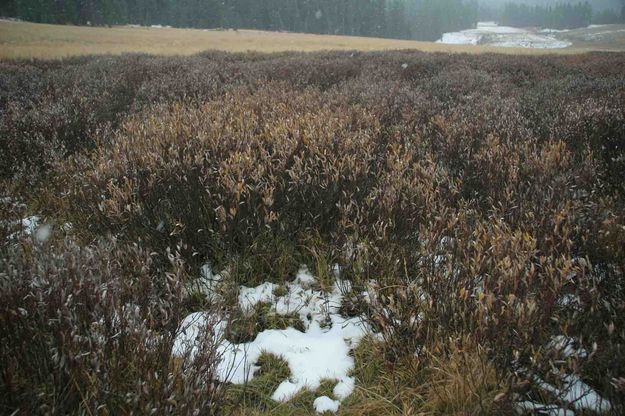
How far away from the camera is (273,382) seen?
2.18 metres

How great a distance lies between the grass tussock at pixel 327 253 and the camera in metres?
1.62

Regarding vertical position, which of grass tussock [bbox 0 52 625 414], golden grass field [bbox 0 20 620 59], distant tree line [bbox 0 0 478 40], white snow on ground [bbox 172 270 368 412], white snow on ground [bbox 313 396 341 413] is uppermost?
distant tree line [bbox 0 0 478 40]

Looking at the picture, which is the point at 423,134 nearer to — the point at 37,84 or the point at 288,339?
the point at 288,339

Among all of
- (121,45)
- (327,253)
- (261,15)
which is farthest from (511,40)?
(327,253)

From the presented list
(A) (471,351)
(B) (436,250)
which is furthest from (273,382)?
(B) (436,250)

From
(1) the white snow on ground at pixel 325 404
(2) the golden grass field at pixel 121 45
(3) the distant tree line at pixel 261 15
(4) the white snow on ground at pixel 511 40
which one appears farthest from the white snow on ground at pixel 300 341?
(3) the distant tree line at pixel 261 15

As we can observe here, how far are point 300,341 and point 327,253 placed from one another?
0.81 m

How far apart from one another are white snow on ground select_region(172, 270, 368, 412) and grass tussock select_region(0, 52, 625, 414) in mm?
75

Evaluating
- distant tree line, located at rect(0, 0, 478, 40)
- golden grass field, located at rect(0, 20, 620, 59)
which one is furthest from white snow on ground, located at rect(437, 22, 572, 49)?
golden grass field, located at rect(0, 20, 620, 59)

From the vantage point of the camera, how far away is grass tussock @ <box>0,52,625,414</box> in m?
1.62

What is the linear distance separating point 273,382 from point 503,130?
440 centimetres

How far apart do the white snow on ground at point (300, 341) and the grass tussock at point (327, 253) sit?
0.25ft

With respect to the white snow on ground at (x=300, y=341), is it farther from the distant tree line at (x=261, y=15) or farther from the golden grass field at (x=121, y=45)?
the distant tree line at (x=261, y=15)

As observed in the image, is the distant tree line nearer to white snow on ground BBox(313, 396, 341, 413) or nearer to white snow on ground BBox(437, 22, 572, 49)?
white snow on ground BBox(437, 22, 572, 49)
